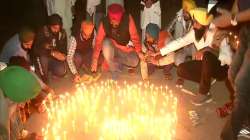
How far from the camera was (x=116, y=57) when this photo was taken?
1014 centimetres

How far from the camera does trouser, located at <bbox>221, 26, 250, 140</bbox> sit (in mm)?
6617

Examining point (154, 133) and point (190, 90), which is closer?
point (154, 133)

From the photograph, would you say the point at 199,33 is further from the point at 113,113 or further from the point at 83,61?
the point at 83,61

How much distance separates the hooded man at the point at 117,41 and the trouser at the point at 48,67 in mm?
640

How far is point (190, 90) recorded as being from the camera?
31.0 ft

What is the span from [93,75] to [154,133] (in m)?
2.60

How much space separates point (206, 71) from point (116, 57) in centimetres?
213

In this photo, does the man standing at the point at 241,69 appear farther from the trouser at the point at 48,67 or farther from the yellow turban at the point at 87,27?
the trouser at the point at 48,67

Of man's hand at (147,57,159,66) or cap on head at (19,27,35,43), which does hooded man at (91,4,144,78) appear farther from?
cap on head at (19,27,35,43)

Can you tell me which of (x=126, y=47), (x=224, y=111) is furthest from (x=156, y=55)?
(x=224, y=111)

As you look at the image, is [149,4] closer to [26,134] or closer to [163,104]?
[163,104]

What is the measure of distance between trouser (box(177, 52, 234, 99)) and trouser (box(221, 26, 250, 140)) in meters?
1.52

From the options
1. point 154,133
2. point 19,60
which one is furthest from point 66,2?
point 154,133

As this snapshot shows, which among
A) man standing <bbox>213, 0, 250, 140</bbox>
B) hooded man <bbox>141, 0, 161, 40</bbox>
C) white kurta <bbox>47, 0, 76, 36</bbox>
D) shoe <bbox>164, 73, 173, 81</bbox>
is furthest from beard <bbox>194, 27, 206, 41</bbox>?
white kurta <bbox>47, 0, 76, 36</bbox>
